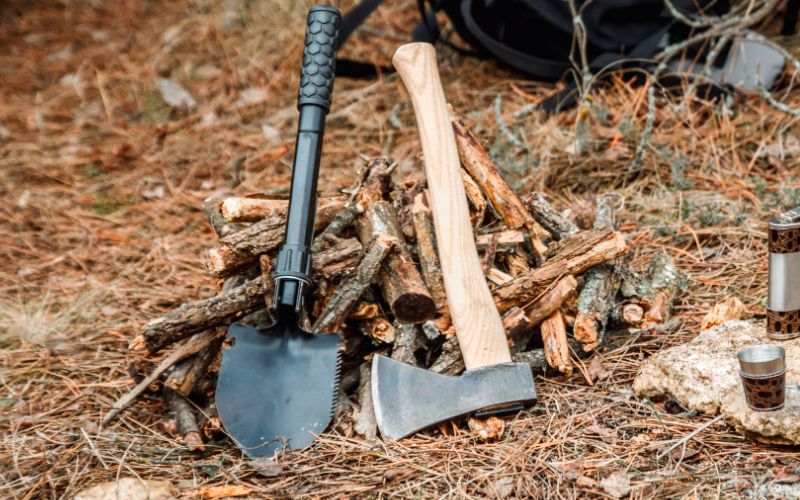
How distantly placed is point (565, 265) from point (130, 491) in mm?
1549

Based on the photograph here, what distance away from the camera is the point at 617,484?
73.2 inches

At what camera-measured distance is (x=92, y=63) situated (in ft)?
19.3

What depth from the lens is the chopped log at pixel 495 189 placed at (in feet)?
8.81

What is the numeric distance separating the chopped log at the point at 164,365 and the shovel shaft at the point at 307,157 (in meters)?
0.34

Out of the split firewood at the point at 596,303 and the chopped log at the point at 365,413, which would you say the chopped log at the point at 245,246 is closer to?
the chopped log at the point at 365,413

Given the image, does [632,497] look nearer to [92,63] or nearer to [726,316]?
[726,316]

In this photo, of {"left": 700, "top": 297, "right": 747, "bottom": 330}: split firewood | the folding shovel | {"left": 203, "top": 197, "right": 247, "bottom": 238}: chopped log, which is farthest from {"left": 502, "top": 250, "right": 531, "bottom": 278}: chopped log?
{"left": 203, "top": 197, "right": 247, "bottom": 238}: chopped log

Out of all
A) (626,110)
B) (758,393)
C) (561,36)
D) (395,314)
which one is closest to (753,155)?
(626,110)

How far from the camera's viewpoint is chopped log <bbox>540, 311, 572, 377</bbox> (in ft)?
7.56

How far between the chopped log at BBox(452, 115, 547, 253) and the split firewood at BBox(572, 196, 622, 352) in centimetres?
25

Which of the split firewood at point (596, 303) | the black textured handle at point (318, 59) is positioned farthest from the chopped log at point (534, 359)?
the black textured handle at point (318, 59)

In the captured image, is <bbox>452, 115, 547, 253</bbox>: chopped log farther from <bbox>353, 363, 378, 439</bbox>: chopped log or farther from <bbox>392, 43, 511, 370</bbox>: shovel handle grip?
<bbox>353, 363, 378, 439</bbox>: chopped log

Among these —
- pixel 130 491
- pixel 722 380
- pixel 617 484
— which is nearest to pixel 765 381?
pixel 722 380

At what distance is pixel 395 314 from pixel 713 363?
3.30ft
